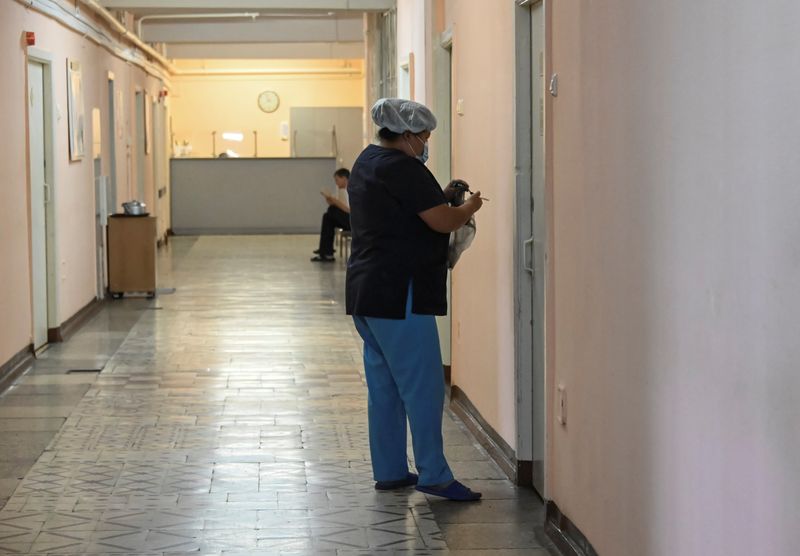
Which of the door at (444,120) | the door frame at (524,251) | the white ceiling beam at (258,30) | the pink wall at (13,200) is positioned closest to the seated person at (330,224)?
the white ceiling beam at (258,30)

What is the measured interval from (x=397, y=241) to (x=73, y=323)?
563 cm

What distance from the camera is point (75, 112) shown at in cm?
1042

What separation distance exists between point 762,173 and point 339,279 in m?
11.1

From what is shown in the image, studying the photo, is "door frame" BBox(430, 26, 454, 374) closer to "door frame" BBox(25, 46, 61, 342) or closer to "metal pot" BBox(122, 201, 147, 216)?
"door frame" BBox(25, 46, 61, 342)

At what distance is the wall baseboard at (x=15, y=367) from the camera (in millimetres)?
7262

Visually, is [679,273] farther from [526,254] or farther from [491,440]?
[491,440]

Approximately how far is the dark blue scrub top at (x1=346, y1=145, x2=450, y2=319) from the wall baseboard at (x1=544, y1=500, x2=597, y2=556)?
84 centimetres

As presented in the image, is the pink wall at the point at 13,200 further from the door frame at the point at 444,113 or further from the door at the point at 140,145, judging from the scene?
the door at the point at 140,145

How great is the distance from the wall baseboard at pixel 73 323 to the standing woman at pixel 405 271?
189 inches

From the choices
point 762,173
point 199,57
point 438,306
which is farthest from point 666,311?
point 199,57

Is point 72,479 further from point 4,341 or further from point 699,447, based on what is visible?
point 699,447

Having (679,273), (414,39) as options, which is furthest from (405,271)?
(414,39)

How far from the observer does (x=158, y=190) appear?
60.0 ft

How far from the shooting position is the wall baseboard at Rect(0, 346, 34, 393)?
7262 millimetres
